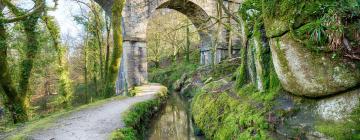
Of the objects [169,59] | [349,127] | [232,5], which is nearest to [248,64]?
[349,127]

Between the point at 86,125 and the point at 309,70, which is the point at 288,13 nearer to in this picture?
the point at 309,70

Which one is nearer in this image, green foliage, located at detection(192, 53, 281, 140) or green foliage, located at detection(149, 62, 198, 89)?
green foliage, located at detection(192, 53, 281, 140)

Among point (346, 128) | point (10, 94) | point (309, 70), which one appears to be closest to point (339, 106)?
point (346, 128)

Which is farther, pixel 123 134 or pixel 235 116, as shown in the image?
pixel 123 134

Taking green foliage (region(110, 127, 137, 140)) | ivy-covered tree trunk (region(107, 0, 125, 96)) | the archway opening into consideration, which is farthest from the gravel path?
the archway opening

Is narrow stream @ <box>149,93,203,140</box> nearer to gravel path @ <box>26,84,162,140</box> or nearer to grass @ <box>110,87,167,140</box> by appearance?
grass @ <box>110,87,167,140</box>

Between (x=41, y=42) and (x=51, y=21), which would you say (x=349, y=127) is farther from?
(x=51, y=21)

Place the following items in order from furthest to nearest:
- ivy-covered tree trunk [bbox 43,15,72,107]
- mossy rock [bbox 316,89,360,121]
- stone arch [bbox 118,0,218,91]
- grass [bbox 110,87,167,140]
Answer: stone arch [bbox 118,0,218,91] < ivy-covered tree trunk [bbox 43,15,72,107] < grass [bbox 110,87,167,140] < mossy rock [bbox 316,89,360,121]

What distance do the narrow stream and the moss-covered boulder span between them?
3113mm

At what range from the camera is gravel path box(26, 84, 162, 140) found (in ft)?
16.4

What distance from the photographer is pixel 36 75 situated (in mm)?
10602

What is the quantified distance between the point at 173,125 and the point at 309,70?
499 cm

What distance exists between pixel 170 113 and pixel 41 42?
5.49 meters

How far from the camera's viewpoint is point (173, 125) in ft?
25.5
